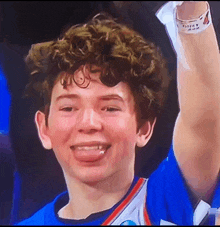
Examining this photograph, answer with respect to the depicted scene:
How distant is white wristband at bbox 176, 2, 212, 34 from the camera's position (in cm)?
286

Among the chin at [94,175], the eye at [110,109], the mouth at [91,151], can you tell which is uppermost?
the eye at [110,109]

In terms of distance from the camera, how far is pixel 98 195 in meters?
2.94

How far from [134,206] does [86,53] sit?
1.07m

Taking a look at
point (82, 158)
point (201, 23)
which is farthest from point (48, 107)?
point (201, 23)

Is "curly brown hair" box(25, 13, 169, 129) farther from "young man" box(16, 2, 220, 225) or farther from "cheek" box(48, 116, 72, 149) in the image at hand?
"cheek" box(48, 116, 72, 149)

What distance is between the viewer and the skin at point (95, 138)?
291cm

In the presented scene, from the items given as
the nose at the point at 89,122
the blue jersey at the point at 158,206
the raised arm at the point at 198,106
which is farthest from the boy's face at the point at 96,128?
the raised arm at the point at 198,106

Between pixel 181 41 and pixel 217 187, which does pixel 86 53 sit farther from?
pixel 217 187

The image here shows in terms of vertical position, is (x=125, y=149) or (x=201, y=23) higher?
(x=201, y=23)

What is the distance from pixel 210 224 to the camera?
2.95 meters

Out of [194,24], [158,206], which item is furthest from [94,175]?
[194,24]

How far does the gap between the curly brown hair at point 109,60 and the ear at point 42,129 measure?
0.06 meters

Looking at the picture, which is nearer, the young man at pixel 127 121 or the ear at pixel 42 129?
the young man at pixel 127 121

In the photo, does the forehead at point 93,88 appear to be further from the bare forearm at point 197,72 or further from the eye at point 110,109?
the bare forearm at point 197,72
